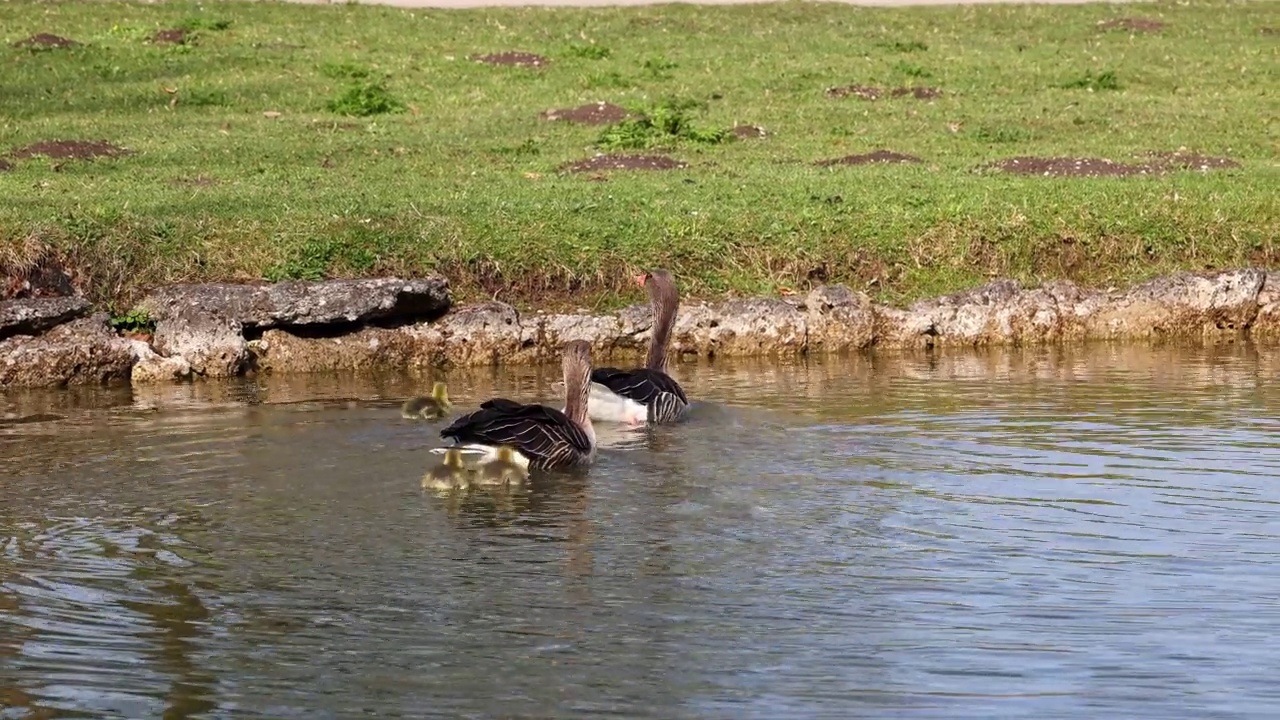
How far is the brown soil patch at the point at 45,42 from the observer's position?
29.5m

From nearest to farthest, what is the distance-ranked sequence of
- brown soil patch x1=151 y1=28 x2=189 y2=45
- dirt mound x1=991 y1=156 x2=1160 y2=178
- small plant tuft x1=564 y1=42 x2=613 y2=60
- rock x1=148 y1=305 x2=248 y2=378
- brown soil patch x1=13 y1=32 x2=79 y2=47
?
rock x1=148 y1=305 x2=248 y2=378, dirt mound x1=991 y1=156 x2=1160 y2=178, brown soil patch x1=13 y1=32 x2=79 y2=47, brown soil patch x1=151 y1=28 x2=189 y2=45, small plant tuft x1=564 y1=42 x2=613 y2=60

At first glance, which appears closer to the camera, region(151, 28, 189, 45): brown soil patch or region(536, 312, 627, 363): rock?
region(536, 312, 627, 363): rock

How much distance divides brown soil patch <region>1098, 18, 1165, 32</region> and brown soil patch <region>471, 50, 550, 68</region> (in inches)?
474

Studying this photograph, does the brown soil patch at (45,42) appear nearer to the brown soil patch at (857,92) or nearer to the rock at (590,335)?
the brown soil patch at (857,92)

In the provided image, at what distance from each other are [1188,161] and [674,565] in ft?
51.5

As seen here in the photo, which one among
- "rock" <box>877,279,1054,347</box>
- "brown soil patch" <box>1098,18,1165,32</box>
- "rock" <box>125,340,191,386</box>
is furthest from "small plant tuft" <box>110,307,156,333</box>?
"brown soil patch" <box>1098,18,1165,32</box>

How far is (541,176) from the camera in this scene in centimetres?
2148

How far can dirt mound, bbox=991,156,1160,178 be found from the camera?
70.4 feet

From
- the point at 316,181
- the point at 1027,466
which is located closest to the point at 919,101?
the point at 316,181

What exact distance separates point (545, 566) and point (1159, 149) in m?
17.1

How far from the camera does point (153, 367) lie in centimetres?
1541

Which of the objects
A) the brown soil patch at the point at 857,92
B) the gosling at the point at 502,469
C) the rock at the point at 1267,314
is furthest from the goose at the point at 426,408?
the brown soil patch at the point at 857,92

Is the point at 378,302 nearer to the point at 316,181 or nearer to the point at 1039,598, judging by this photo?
the point at 316,181

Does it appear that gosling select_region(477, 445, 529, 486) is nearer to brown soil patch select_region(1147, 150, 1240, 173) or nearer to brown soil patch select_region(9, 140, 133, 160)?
brown soil patch select_region(9, 140, 133, 160)
